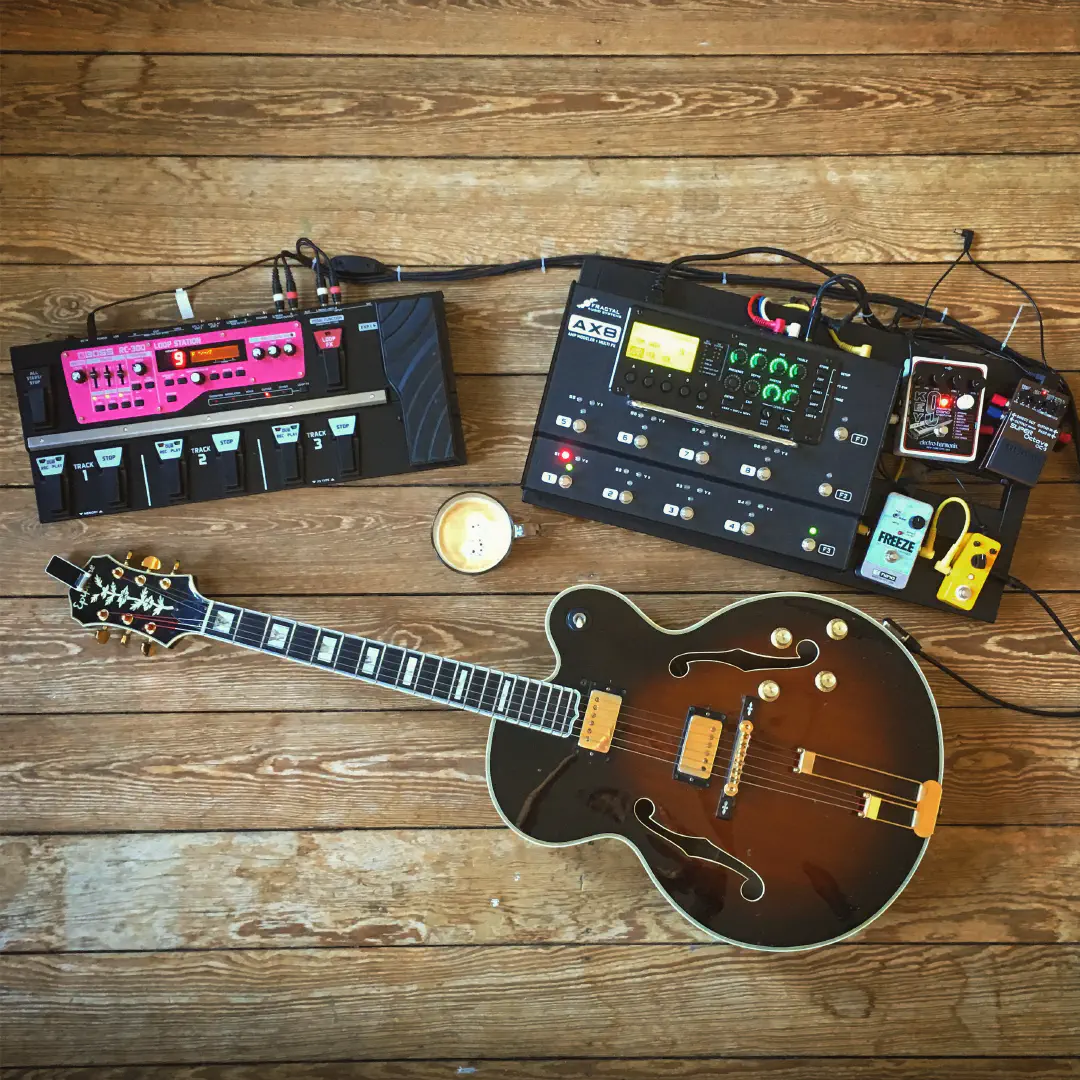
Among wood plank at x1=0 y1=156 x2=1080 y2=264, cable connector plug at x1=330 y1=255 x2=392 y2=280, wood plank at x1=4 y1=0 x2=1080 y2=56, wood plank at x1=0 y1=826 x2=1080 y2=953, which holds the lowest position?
wood plank at x1=0 y1=826 x2=1080 y2=953

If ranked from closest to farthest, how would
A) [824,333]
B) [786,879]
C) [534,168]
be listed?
[786,879]
[824,333]
[534,168]

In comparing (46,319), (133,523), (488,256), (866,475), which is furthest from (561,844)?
(46,319)

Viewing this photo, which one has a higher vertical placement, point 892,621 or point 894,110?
point 894,110

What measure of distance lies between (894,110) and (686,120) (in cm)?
42

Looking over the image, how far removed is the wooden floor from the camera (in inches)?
64.1

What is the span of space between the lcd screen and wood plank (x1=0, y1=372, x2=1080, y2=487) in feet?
0.81

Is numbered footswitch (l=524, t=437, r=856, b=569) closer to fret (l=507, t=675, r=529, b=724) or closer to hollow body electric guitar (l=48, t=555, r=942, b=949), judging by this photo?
hollow body electric guitar (l=48, t=555, r=942, b=949)

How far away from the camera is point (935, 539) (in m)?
1.59

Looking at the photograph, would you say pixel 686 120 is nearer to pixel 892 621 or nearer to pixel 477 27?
pixel 477 27

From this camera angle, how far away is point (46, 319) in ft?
5.51

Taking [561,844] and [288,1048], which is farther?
[288,1048]

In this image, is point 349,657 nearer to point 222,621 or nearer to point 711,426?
point 222,621

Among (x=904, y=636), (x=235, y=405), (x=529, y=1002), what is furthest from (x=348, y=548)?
(x=904, y=636)

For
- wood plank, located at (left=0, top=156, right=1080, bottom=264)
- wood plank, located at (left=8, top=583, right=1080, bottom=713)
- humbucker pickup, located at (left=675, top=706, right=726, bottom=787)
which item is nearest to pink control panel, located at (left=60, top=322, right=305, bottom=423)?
wood plank, located at (left=0, top=156, right=1080, bottom=264)
